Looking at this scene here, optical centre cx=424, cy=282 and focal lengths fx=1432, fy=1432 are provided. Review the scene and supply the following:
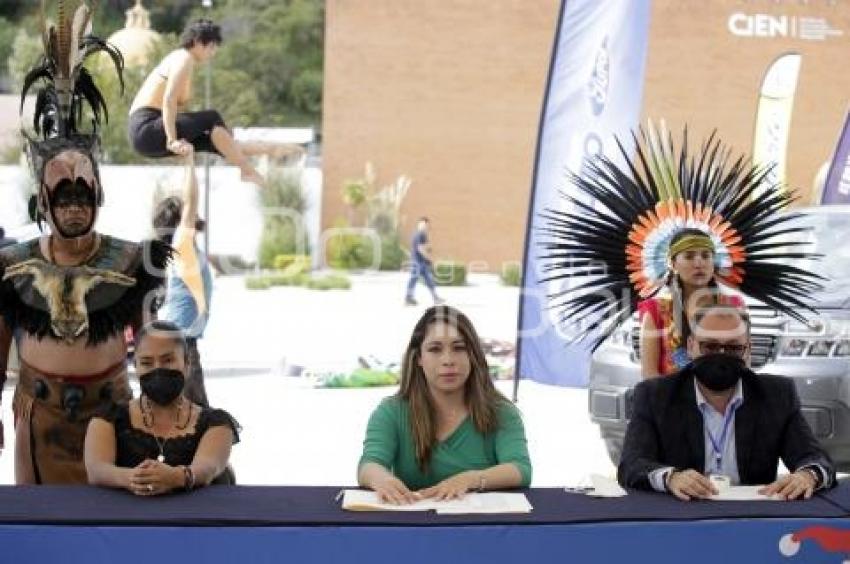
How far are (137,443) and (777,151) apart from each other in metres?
18.0

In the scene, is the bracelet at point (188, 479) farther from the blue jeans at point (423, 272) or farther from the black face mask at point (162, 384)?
the blue jeans at point (423, 272)

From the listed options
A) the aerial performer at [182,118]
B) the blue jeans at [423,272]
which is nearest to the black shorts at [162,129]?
the aerial performer at [182,118]

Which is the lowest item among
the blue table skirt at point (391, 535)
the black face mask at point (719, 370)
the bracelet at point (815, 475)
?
the blue table skirt at point (391, 535)

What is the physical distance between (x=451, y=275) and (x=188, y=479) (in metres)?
27.1

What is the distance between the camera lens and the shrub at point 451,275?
30.5 m

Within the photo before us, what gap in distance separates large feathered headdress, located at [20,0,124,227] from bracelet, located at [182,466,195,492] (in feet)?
3.37

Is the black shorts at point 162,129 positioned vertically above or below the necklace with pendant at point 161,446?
above

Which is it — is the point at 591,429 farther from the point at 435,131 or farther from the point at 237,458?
the point at 435,131

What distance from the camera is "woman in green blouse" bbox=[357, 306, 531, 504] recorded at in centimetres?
365

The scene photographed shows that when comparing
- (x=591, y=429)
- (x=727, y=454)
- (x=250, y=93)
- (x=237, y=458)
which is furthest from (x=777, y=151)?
(x=250, y=93)

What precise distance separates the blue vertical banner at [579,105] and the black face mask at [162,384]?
5537 millimetres

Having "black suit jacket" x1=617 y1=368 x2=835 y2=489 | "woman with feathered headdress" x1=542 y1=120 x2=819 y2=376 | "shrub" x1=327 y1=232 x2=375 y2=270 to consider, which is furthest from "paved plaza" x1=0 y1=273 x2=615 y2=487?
"shrub" x1=327 y1=232 x2=375 y2=270

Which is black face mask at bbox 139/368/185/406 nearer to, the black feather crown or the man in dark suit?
the black feather crown

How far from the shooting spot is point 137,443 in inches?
140
